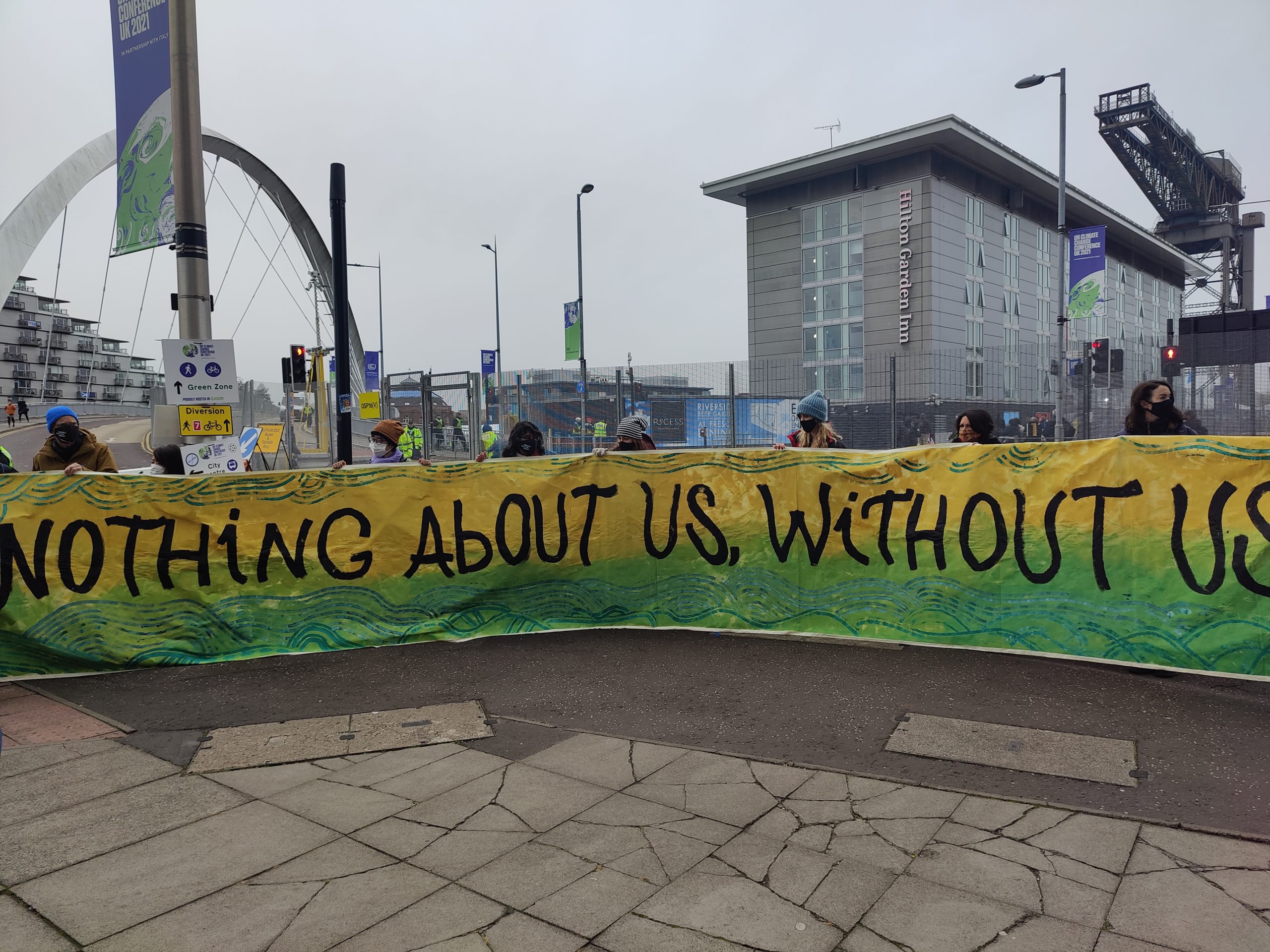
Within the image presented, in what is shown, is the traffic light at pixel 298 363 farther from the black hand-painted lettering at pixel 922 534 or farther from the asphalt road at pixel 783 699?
the black hand-painted lettering at pixel 922 534

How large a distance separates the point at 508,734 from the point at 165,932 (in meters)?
2.03

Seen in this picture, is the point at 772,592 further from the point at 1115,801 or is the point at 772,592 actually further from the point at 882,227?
the point at 882,227

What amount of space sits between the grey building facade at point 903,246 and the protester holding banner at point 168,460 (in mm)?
36698

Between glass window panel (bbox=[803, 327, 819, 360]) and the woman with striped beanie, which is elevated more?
glass window panel (bbox=[803, 327, 819, 360])

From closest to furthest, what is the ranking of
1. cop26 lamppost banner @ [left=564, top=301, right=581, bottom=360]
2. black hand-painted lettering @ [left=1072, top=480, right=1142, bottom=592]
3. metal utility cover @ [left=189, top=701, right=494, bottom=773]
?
metal utility cover @ [left=189, top=701, right=494, bottom=773] < black hand-painted lettering @ [left=1072, top=480, right=1142, bottom=592] < cop26 lamppost banner @ [left=564, top=301, right=581, bottom=360]

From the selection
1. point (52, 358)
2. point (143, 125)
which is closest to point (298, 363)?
point (143, 125)

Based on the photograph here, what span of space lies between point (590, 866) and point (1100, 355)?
16379 millimetres

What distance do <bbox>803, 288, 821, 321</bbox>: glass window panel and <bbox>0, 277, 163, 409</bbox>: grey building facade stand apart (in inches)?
4840

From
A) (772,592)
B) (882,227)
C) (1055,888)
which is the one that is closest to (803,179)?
(882,227)

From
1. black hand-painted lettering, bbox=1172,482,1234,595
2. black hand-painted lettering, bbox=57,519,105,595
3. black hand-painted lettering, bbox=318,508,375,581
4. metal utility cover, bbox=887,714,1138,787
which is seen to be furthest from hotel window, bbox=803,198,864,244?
metal utility cover, bbox=887,714,1138,787

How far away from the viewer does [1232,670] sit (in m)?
5.13

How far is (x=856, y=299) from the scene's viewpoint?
50.7 meters

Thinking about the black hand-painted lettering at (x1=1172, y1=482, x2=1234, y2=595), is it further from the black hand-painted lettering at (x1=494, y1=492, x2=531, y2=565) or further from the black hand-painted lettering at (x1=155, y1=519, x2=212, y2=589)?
the black hand-painted lettering at (x1=155, y1=519, x2=212, y2=589)

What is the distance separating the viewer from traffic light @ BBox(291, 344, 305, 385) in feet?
57.0
